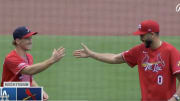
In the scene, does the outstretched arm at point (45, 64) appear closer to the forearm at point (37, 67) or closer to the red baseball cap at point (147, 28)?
the forearm at point (37, 67)

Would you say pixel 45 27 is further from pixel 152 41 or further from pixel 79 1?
pixel 152 41

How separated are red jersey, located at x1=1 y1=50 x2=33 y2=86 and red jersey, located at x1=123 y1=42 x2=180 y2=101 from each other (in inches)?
51.7

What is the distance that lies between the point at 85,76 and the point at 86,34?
2.81 metres

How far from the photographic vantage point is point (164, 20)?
13.3 metres

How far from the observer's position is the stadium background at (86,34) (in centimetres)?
929

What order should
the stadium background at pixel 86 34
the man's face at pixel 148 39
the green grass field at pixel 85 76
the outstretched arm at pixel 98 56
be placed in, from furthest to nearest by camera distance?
the stadium background at pixel 86 34, the green grass field at pixel 85 76, the outstretched arm at pixel 98 56, the man's face at pixel 148 39

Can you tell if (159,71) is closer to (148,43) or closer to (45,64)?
(148,43)

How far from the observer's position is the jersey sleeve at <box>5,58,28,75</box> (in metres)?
5.39

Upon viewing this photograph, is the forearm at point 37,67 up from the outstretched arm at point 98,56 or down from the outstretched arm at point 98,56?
down

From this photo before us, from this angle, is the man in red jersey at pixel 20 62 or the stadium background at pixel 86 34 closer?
the man in red jersey at pixel 20 62

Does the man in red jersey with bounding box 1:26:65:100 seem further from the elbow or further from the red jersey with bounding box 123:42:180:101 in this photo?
the red jersey with bounding box 123:42:180:101

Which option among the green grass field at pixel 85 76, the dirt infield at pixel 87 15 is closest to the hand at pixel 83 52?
the green grass field at pixel 85 76

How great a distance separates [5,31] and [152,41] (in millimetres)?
7863

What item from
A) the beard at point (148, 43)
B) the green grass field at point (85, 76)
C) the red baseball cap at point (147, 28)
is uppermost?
the red baseball cap at point (147, 28)
